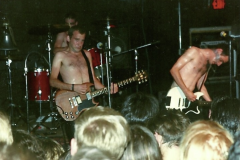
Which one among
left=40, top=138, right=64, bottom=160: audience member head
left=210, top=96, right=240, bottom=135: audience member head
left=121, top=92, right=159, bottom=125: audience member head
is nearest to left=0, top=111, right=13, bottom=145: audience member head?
left=40, top=138, right=64, bottom=160: audience member head

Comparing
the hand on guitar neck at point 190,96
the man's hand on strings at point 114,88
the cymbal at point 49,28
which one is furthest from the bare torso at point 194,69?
the cymbal at point 49,28

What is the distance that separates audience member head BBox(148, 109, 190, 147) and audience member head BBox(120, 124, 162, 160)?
0.53m

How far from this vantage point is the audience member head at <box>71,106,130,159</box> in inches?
73.5

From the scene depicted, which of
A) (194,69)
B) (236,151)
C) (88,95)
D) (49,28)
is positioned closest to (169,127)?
(236,151)

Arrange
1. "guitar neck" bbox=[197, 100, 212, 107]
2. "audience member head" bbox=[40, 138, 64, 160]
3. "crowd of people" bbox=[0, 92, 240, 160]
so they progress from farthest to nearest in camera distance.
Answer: "guitar neck" bbox=[197, 100, 212, 107]
"audience member head" bbox=[40, 138, 64, 160]
"crowd of people" bbox=[0, 92, 240, 160]

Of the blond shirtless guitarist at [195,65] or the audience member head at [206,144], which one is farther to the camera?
the blond shirtless guitarist at [195,65]

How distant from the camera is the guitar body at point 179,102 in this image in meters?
5.45

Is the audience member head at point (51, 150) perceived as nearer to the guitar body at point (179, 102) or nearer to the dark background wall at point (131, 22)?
the guitar body at point (179, 102)

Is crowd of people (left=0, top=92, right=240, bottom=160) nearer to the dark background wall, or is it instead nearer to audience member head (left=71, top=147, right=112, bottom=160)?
audience member head (left=71, top=147, right=112, bottom=160)

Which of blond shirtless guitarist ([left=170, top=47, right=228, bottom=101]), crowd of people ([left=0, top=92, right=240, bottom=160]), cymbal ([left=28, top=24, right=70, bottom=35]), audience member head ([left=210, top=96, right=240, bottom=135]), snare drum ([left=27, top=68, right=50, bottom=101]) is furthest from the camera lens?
snare drum ([left=27, top=68, right=50, bottom=101])

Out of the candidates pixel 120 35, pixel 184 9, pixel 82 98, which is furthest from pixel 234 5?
pixel 82 98

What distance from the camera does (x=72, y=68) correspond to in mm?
5648

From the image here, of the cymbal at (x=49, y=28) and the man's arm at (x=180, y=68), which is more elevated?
the cymbal at (x=49, y=28)

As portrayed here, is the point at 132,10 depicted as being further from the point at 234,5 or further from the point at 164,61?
the point at 234,5
